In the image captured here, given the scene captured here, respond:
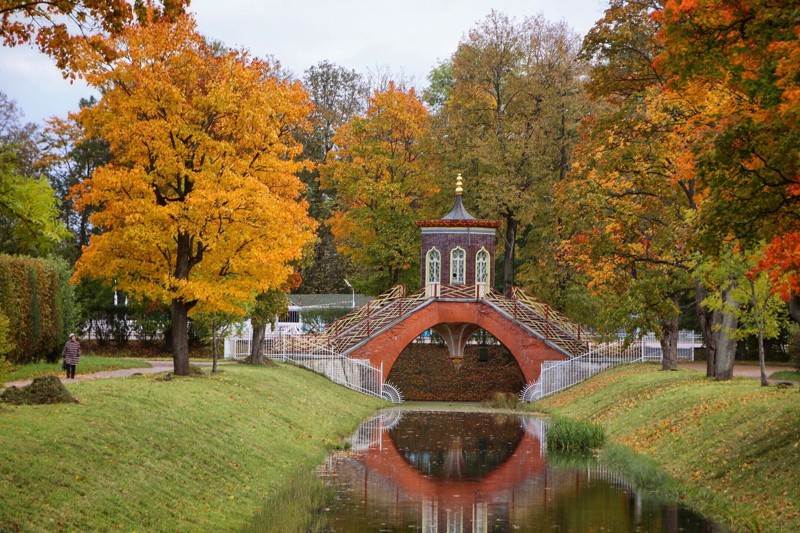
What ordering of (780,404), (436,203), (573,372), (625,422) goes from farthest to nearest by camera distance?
1. (436,203)
2. (573,372)
3. (625,422)
4. (780,404)

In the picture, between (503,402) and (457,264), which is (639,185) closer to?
(503,402)

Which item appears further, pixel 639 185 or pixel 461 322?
pixel 461 322

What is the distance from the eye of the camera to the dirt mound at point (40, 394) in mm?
17717

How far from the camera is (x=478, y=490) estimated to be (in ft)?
67.2

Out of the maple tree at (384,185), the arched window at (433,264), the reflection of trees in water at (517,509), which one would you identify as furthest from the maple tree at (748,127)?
the maple tree at (384,185)

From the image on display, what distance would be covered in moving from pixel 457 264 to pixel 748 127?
1290 inches

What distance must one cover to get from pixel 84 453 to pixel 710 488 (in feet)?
34.3

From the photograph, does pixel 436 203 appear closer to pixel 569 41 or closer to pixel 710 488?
pixel 569 41

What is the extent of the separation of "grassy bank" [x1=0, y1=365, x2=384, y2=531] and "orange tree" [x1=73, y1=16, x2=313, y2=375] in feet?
9.08

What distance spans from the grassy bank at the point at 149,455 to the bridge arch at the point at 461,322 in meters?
16.2

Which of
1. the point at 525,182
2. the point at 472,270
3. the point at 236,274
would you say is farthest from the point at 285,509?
the point at 525,182

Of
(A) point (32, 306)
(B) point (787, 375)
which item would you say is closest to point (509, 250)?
(B) point (787, 375)

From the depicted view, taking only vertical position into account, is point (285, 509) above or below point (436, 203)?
below

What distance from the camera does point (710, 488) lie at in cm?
1795
